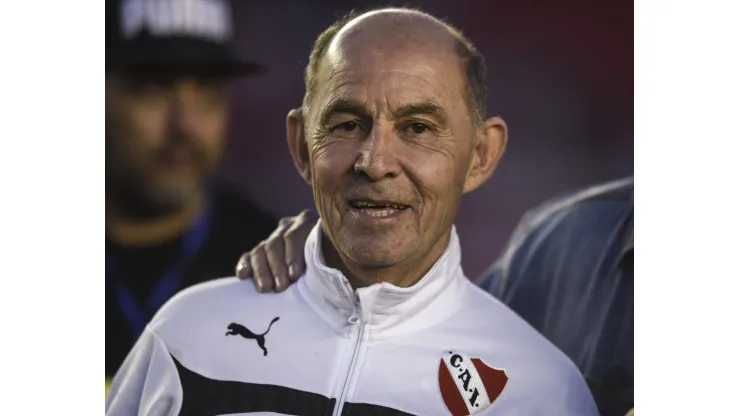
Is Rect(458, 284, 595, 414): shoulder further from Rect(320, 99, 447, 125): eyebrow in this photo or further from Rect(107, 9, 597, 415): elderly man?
Rect(320, 99, 447, 125): eyebrow

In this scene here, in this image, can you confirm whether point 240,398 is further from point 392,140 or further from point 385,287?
point 392,140

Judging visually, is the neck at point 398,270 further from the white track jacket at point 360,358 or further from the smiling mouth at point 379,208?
the smiling mouth at point 379,208

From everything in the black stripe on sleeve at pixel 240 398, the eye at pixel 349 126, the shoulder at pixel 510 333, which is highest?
the eye at pixel 349 126

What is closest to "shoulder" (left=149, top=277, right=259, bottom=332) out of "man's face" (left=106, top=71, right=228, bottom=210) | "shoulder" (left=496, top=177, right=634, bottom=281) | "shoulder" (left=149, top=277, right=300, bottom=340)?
"shoulder" (left=149, top=277, right=300, bottom=340)

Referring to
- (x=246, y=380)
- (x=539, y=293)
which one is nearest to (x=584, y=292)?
(x=539, y=293)

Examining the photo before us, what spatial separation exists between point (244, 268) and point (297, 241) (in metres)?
0.21

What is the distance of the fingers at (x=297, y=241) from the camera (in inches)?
105

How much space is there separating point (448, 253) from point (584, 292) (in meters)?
0.52

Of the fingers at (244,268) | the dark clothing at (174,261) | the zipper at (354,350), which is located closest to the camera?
the zipper at (354,350)

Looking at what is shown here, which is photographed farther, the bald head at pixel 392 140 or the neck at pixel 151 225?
the neck at pixel 151 225

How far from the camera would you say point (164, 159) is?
297 centimetres

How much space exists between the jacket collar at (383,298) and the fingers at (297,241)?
0.09 metres

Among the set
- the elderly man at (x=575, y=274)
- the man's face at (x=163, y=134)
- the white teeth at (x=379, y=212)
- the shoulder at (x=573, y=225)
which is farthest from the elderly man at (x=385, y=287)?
the man's face at (x=163, y=134)

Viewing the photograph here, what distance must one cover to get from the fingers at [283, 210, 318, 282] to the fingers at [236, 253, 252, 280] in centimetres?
15
